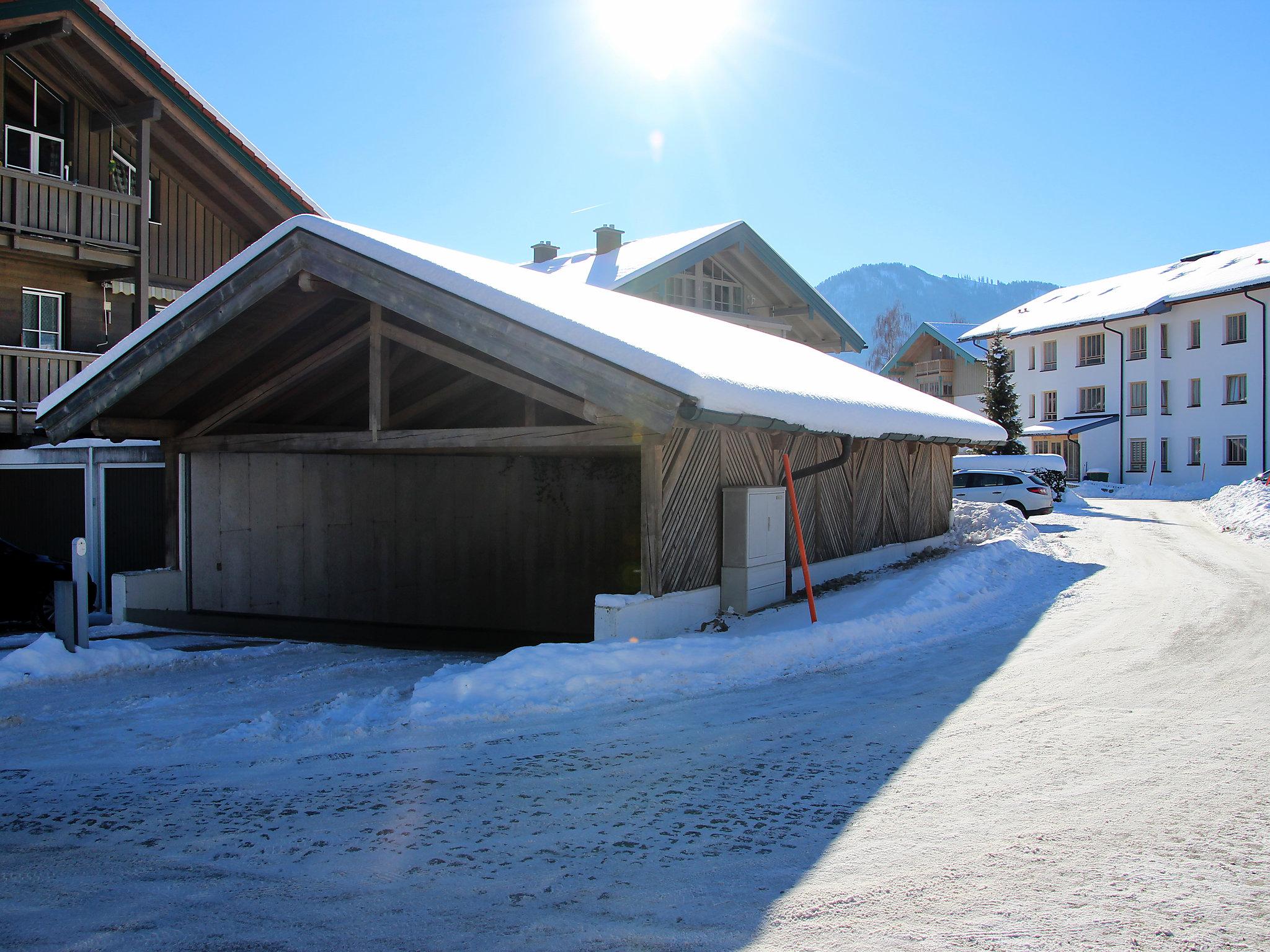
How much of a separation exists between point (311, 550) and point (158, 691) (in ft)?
21.2

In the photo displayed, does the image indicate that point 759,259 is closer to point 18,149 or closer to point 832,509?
point 832,509

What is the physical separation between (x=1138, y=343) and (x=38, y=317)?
43404 mm

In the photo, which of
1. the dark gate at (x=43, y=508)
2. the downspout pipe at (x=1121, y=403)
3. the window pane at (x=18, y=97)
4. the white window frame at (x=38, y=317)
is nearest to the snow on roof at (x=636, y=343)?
the dark gate at (x=43, y=508)

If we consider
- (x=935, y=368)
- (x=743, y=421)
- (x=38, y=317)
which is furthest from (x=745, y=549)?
(x=935, y=368)

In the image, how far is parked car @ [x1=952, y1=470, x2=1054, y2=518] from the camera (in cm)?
2562

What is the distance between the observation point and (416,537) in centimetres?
1639

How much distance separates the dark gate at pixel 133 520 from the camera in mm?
14430

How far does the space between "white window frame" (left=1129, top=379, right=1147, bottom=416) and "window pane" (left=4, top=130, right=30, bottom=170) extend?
42786mm

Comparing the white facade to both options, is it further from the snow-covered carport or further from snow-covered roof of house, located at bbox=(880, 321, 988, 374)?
the snow-covered carport

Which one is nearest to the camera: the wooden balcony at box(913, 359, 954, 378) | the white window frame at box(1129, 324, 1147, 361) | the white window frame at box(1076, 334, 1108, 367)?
the white window frame at box(1129, 324, 1147, 361)

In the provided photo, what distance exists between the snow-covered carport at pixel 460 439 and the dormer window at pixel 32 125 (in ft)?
25.5

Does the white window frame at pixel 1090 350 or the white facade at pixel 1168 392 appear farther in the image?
the white window frame at pixel 1090 350

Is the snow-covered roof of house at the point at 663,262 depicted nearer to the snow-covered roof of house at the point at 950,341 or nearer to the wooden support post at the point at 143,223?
the wooden support post at the point at 143,223

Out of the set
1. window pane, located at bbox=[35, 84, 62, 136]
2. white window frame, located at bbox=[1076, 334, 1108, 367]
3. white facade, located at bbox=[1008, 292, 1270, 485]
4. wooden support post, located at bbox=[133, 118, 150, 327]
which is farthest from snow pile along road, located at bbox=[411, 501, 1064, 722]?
white window frame, located at bbox=[1076, 334, 1108, 367]
